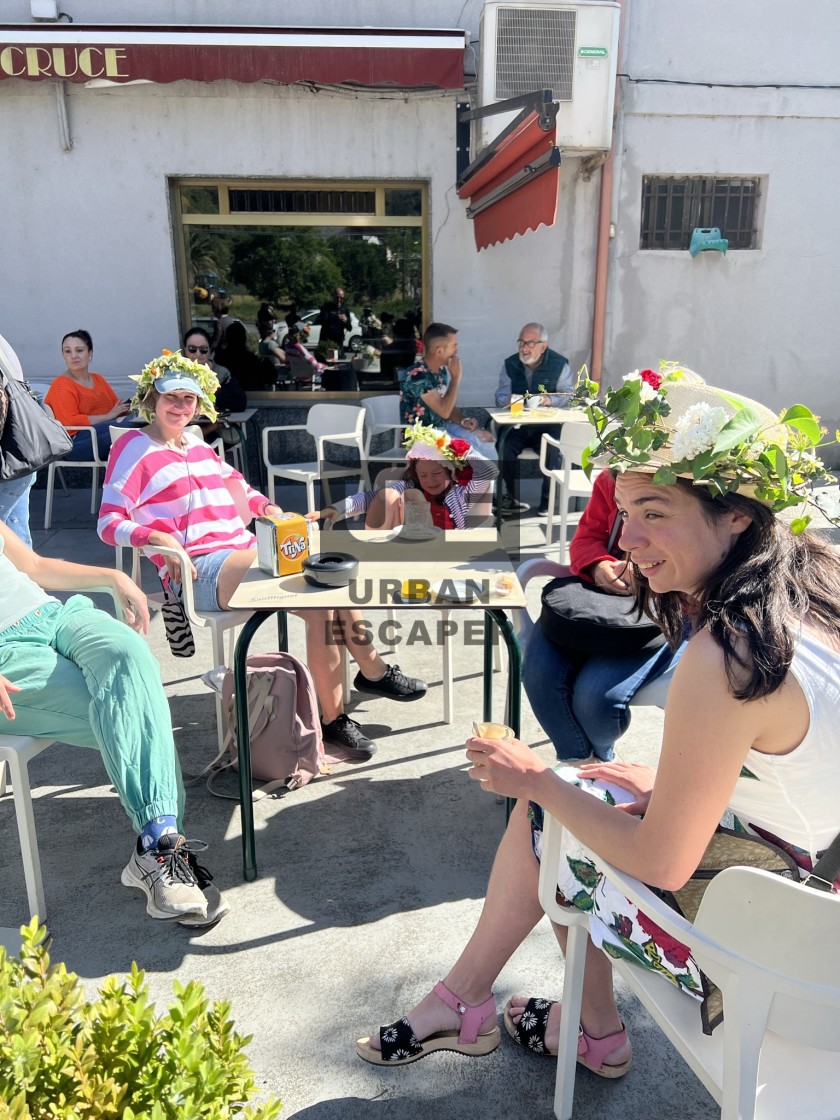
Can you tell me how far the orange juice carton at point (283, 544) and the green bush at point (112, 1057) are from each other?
1678mm

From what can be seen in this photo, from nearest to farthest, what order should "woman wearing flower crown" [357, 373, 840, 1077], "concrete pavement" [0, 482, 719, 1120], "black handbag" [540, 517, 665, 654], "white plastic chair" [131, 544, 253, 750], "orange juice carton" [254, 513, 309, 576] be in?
1. "woman wearing flower crown" [357, 373, 840, 1077]
2. "concrete pavement" [0, 482, 719, 1120]
3. "black handbag" [540, 517, 665, 654]
4. "orange juice carton" [254, 513, 309, 576]
5. "white plastic chair" [131, 544, 253, 750]

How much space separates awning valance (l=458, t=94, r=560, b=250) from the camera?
5.30 metres

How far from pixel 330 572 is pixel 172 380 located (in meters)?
1.23

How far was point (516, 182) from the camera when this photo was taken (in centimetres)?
587

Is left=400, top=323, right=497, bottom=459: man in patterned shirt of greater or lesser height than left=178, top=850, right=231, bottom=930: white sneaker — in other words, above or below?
above

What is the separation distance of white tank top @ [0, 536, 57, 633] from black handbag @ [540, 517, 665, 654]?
1.47 meters

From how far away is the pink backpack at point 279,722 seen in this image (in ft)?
9.23

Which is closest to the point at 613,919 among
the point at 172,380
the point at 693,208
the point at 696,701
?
the point at 696,701

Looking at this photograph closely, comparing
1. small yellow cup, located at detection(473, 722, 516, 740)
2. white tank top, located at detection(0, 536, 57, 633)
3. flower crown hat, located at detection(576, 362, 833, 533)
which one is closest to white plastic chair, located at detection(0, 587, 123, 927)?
white tank top, located at detection(0, 536, 57, 633)

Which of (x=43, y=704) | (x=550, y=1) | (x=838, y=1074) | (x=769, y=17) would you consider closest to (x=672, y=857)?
(x=838, y=1074)

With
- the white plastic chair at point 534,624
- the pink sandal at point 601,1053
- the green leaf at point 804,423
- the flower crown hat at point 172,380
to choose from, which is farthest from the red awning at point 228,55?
the pink sandal at point 601,1053

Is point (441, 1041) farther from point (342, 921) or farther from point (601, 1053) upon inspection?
point (342, 921)

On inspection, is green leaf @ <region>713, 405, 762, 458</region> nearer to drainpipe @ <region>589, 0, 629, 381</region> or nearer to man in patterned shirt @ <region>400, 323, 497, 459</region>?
man in patterned shirt @ <region>400, 323, 497, 459</region>

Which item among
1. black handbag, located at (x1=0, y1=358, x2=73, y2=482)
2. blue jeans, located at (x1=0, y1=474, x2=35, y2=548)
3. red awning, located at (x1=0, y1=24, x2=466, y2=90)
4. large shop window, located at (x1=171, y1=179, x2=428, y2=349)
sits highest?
red awning, located at (x1=0, y1=24, x2=466, y2=90)
